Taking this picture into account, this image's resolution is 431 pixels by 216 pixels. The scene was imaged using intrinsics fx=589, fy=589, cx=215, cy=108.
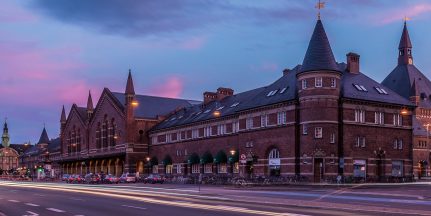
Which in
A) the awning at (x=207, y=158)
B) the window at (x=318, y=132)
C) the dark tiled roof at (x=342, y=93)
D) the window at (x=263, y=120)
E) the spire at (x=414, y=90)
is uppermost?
the spire at (x=414, y=90)

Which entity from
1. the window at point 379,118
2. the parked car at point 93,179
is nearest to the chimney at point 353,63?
the window at point 379,118

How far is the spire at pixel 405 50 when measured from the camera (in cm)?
15412

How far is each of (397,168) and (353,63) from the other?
13.8 m

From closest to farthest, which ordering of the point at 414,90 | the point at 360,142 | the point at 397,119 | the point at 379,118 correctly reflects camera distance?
the point at 360,142
the point at 379,118
the point at 397,119
the point at 414,90

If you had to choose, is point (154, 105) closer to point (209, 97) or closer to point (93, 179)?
point (209, 97)

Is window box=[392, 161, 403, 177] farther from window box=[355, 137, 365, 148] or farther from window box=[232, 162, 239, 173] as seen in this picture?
window box=[232, 162, 239, 173]

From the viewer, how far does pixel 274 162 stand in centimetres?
6894

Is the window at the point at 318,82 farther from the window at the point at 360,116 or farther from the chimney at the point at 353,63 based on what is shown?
the chimney at the point at 353,63

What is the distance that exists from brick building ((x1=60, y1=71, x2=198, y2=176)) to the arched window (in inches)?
1472

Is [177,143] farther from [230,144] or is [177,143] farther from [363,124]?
[363,124]

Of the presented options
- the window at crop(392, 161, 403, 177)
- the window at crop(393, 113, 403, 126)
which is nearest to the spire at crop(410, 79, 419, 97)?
the window at crop(393, 113, 403, 126)

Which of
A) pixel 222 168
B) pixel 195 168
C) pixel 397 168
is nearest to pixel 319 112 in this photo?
pixel 397 168

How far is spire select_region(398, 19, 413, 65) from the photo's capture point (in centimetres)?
15412

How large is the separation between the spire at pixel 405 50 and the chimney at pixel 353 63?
274ft
